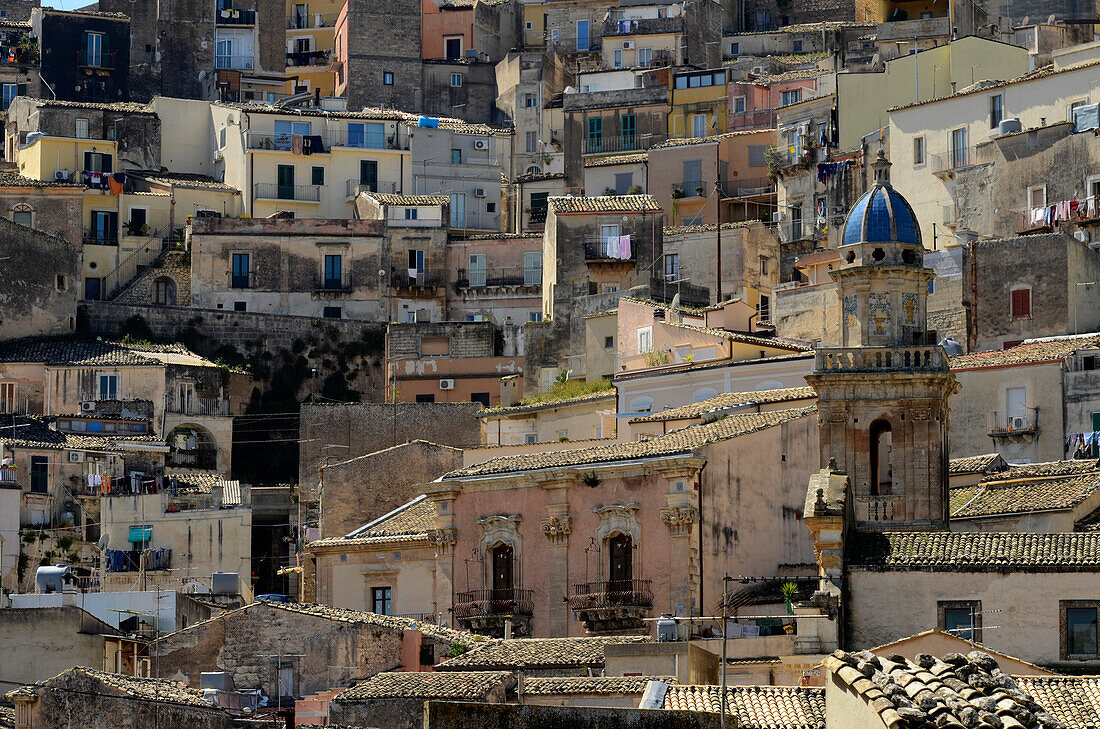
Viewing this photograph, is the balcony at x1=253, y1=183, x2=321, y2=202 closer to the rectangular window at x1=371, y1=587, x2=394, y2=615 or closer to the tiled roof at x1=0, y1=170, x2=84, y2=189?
the tiled roof at x1=0, y1=170, x2=84, y2=189

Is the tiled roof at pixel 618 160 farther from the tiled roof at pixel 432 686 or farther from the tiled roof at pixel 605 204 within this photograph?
the tiled roof at pixel 432 686

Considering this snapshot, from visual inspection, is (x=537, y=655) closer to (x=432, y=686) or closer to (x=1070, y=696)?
(x=432, y=686)

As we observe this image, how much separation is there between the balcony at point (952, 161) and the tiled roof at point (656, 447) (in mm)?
21993

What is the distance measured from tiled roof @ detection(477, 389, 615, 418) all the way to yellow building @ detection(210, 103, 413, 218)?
25406mm

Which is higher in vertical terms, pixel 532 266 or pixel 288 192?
pixel 288 192

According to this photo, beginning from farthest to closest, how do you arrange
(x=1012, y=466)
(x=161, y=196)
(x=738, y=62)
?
(x=738, y=62) → (x=161, y=196) → (x=1012, y=466)

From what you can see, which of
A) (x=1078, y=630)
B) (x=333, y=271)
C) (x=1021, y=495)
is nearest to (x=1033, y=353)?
(x=1021, y=495)

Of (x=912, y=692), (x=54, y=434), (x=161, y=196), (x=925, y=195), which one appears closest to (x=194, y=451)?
(x=54, y=434)

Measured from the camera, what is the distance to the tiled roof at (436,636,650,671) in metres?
42.7

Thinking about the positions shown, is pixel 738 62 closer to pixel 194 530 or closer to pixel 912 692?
pixel 194 530

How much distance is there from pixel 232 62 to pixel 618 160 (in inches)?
1151

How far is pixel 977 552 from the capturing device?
4206 centimetres

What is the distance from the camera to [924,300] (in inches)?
1948

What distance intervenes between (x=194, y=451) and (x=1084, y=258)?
30676mm
